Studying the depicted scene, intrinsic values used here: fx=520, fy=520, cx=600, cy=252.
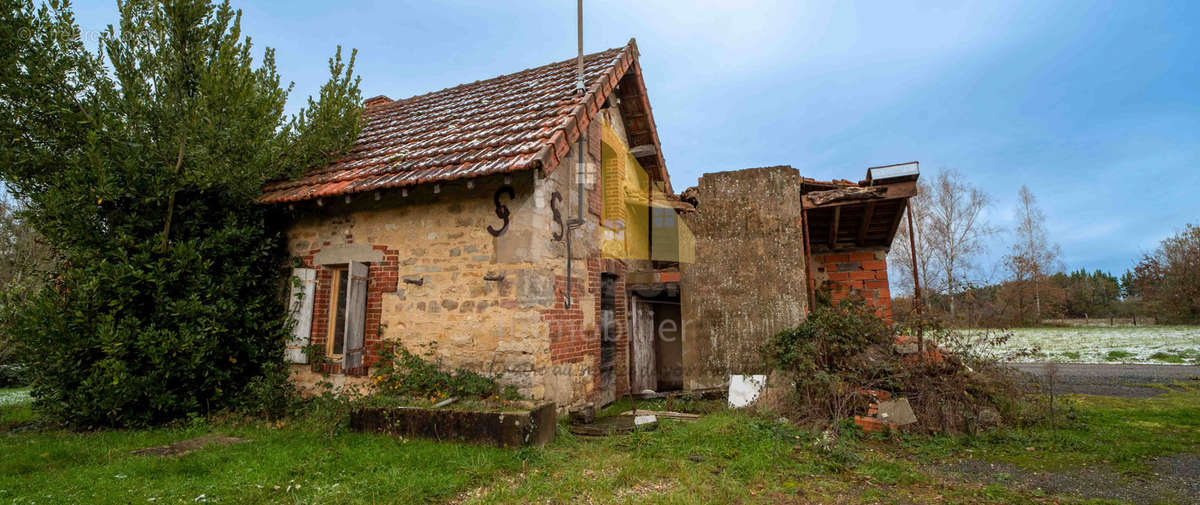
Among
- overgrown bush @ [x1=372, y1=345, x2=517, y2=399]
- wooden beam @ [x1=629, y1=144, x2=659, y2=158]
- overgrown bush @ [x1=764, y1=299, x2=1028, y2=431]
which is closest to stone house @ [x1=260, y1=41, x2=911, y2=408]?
overgrown bush @ [x1=372, y1=345, x2=517, y2=399]

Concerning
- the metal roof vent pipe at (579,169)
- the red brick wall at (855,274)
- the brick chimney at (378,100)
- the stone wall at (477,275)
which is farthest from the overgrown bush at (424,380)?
the brick chimney at (378,100)

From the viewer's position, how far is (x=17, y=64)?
5637 mm

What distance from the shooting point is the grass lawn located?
12.4 ft

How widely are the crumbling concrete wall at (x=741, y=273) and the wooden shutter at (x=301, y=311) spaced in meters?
5.09

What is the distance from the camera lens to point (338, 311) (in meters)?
6.92

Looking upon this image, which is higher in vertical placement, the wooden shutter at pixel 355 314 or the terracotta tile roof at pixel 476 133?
→ the terracotta tile roof at pixel 476 133

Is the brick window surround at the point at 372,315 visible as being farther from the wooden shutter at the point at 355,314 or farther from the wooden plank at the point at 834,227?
the wooden plank at the point at 834,227

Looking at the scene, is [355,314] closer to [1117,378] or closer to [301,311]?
[301,311]

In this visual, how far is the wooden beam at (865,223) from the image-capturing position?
762cm

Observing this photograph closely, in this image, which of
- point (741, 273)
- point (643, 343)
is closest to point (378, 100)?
point (643, 343)

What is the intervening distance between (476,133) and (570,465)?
432 cm

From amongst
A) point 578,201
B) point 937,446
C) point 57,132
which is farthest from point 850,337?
point 57,132

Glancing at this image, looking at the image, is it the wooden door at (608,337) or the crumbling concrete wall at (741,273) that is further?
the wooden door at (608,337)

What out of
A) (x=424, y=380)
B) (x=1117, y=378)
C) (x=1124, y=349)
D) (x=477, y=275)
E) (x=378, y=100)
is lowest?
(x=1117, y=378)
